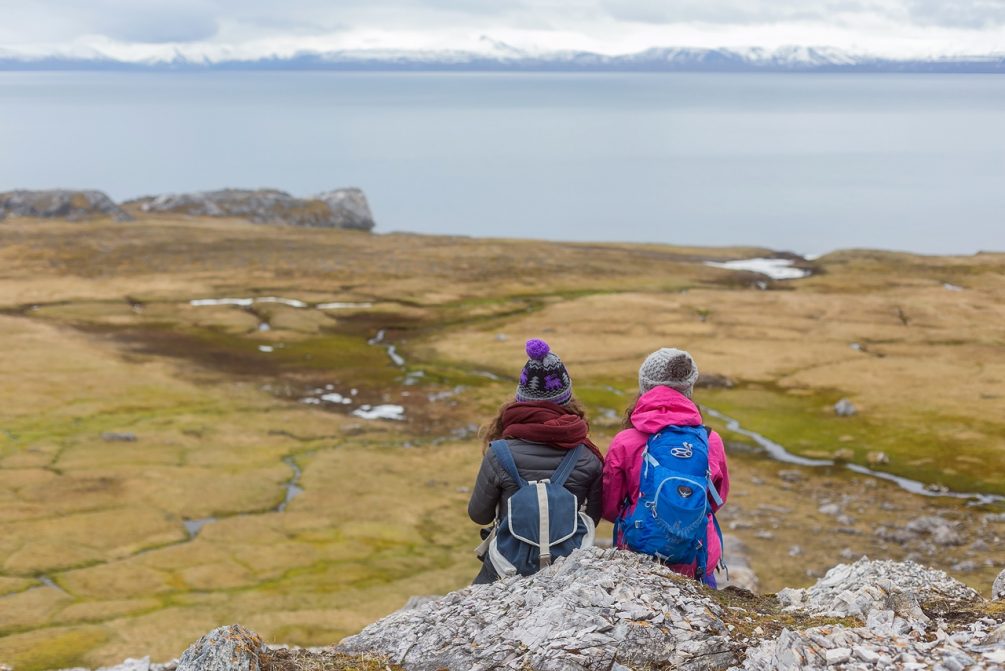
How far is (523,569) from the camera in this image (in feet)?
45.3

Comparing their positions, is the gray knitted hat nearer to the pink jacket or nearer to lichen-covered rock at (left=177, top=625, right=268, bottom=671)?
the pink jacket

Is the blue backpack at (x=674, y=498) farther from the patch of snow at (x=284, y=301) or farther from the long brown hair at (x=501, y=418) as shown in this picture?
the patch of snow at (x=284, y=301)

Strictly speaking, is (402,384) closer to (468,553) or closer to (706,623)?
(468,553)

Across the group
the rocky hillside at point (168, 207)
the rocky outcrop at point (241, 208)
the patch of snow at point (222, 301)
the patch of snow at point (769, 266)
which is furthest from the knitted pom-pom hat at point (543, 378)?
the rocky outcrop at point (241, 208)

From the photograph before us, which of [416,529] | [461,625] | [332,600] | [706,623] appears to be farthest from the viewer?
[416,529]

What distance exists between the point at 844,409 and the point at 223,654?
65.1 meters

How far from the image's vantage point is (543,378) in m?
13.3

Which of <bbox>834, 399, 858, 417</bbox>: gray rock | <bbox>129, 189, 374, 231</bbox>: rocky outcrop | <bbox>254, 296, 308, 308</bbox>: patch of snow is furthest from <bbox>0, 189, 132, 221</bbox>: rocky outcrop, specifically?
<bbox>834, 399, 858, 417</bbox>: gray rock

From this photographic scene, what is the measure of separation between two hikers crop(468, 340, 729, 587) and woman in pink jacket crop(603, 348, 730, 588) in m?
0.01

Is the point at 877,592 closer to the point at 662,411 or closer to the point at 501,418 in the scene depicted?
the point at 662,411

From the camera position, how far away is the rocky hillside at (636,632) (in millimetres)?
11266

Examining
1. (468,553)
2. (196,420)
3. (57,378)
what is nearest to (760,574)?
(468,553)

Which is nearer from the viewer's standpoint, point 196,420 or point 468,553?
point 468,553

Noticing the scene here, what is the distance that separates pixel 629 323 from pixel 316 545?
6288 centimetres
